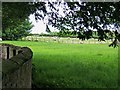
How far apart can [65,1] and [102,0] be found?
1.49 m

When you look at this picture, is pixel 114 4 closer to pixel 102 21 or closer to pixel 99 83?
pixel 102 21

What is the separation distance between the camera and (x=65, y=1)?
13109 millimetres

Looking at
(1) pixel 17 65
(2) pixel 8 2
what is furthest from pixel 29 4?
(1) pixel 17 65

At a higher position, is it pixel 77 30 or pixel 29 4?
pixel 29 4

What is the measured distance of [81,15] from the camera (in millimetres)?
12609

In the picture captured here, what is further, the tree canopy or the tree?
the tree

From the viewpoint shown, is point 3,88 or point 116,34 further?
point 116,34

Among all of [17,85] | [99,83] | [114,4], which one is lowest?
[99,83]

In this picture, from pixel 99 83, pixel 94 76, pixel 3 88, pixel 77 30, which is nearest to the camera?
pixel 3 88

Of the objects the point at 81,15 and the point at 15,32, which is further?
the point at 15,32

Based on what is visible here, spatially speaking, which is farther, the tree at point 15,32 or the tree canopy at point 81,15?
the tree at point 15,32

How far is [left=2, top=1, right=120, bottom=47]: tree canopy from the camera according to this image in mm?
12312

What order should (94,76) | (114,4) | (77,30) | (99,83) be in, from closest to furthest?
1. (114,4)
2. (77,30)
3. (99,83)
4. (94,76)

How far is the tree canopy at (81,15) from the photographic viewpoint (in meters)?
12.3
